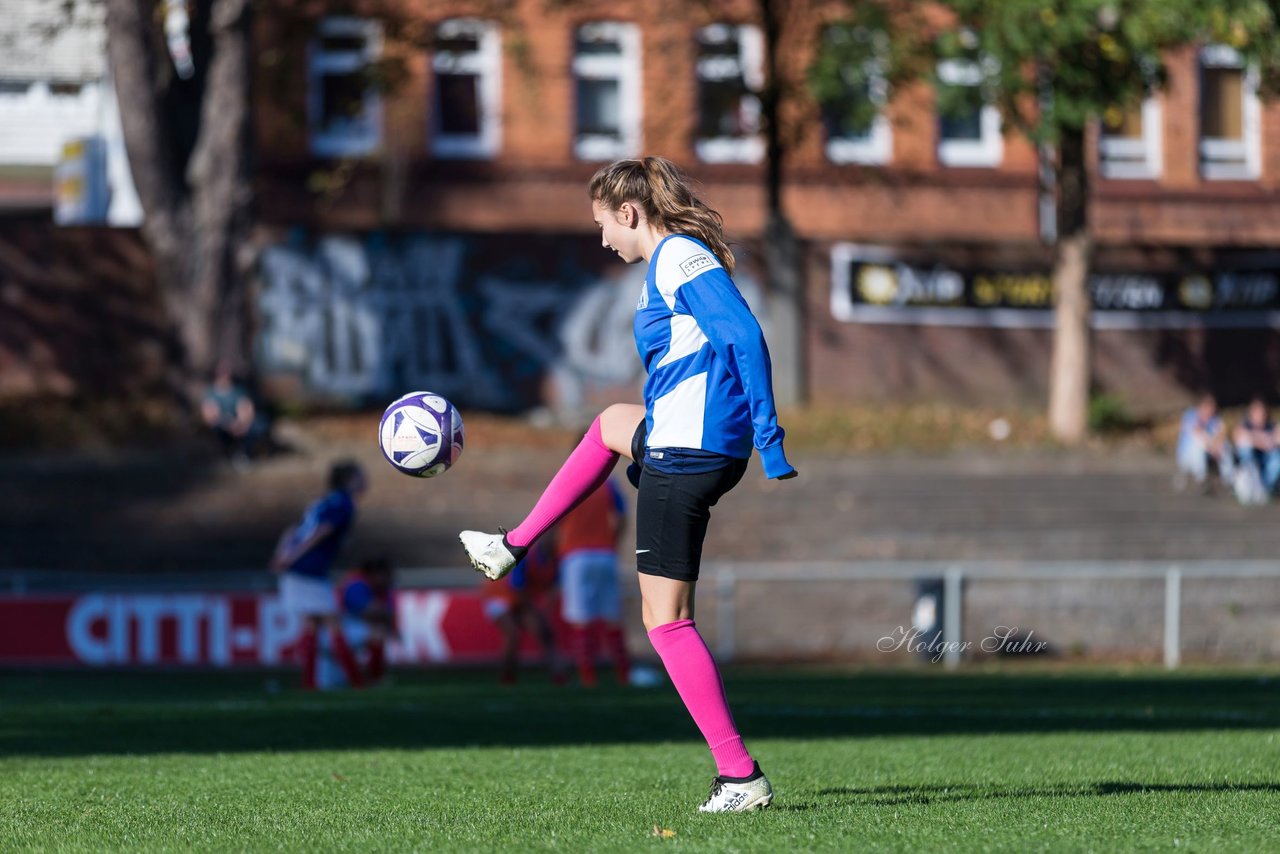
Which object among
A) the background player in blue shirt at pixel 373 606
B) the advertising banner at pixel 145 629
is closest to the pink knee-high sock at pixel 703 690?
the background player in blue shirt at pixel 373 606

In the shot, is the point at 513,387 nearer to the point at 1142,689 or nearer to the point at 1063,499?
the point at 1063,499

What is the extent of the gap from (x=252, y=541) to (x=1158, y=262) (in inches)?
631

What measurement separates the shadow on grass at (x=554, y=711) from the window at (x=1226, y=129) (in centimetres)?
2313

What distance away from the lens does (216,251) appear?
24703 mm

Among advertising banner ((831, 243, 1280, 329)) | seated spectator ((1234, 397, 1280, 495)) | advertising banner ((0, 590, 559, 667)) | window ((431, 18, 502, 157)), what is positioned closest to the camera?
advertising banner ((0, 590, 559, 667))

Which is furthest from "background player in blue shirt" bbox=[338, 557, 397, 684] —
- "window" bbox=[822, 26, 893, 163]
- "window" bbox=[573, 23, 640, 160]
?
"window" bbox=[573, 23, 640, 160]

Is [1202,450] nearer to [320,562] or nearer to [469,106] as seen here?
[320,562]

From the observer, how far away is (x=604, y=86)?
1414 inches

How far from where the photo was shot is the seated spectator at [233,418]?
24453 mm

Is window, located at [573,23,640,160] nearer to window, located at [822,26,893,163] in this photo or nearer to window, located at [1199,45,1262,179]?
window, located at [822,26,893,163]

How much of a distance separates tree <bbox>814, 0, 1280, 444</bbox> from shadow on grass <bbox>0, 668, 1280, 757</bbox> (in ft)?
31.3

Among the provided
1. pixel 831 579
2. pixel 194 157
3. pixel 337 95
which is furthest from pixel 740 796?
pixel 337 95

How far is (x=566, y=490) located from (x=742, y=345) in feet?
2.63

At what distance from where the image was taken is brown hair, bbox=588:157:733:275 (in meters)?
6.20
